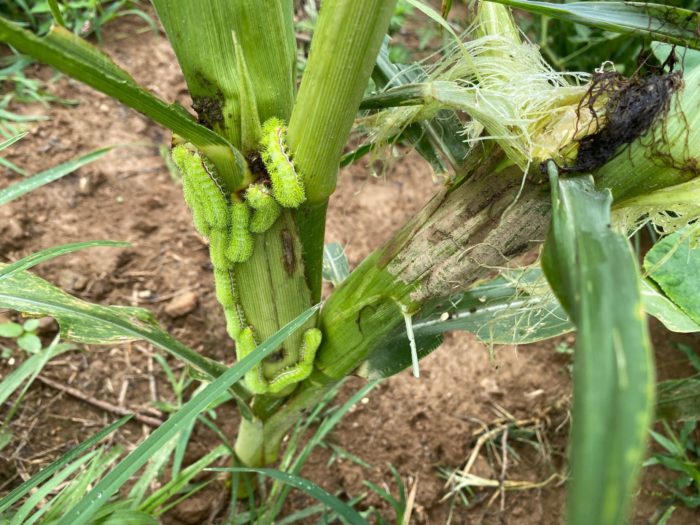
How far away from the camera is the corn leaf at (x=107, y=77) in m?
0.43

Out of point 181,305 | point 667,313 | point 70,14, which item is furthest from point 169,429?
point 70,14

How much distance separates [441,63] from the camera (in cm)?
75

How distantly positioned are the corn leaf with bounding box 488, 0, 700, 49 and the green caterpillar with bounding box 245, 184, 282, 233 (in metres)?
0.34

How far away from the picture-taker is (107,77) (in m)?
0.48

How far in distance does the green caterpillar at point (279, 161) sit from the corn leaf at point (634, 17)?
0.93ft

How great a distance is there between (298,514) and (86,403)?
58 cm

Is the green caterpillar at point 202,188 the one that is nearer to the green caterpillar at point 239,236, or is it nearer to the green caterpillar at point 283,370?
the green caterpillar at point 239,236

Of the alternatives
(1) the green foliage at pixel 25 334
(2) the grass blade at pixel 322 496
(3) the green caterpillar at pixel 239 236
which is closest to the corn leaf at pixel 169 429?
(3) the green caterpillar at pixel 239 236

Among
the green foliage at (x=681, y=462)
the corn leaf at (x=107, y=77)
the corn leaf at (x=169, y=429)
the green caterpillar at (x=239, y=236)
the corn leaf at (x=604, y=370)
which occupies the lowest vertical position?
the green foliage at (x=681, y=462)

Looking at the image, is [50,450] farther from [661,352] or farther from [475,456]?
[661,352]

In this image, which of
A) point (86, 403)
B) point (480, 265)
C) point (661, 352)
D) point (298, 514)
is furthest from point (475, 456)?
point (86, 403)

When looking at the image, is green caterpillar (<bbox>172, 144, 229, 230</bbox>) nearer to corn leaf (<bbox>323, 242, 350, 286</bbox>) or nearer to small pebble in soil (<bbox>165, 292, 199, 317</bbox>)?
corn leaf (<bbox>323, 242, 350, 286</bbox>)

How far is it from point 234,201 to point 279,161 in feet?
0.30

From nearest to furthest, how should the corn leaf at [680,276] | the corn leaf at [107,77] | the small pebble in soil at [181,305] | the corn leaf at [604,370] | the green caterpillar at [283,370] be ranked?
the corn leaf at [604,370] < the corn leaf at [107,77] < the green caterpillar at [283,370] < the corn leaf at [680,276] < the small pebble in soil at [181,305]
